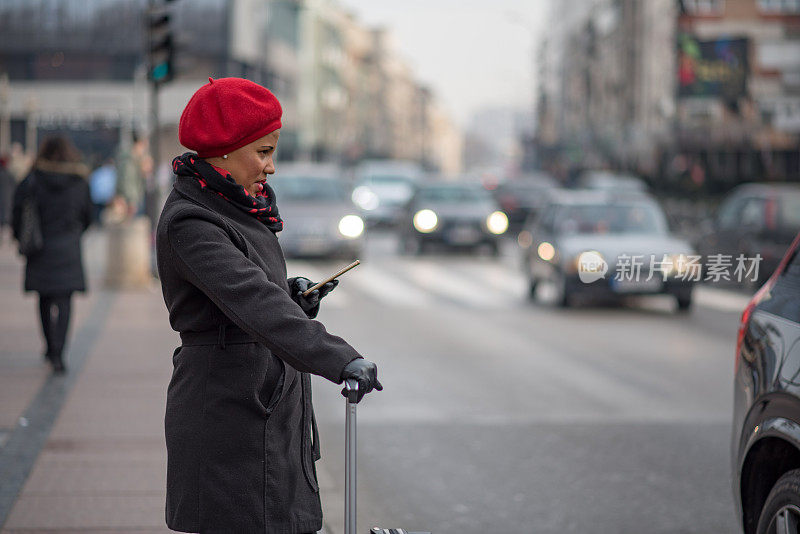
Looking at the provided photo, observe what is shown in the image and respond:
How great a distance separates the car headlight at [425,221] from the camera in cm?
2566

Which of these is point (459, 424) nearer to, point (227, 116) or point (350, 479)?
point (350, 479)

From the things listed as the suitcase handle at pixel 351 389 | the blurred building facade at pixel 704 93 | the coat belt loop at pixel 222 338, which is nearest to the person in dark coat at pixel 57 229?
the coat belt loop at pixel 222 338

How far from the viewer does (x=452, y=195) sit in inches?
1077

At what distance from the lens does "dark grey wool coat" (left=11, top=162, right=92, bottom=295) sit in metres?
9.32

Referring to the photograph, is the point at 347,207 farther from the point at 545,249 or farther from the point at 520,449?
the point at 520,449

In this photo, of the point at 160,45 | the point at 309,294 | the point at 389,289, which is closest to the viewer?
the point at 309,294

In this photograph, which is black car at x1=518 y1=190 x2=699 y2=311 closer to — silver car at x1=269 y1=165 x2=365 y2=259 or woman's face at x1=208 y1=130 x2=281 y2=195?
silver car at x1=269 y1=165 x2=365 y2=259

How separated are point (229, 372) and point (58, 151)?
7.03 meters

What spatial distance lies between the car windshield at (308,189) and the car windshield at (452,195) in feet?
11.1

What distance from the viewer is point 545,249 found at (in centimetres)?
1645

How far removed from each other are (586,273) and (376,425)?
6.91 meters

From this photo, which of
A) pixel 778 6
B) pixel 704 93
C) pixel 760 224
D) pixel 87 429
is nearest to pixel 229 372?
pixel 87 429

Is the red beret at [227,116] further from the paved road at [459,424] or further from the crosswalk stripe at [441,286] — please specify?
the crosswalk stripe at [441,286]

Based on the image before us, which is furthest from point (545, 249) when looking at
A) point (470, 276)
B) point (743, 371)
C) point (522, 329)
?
point (743, 371)
